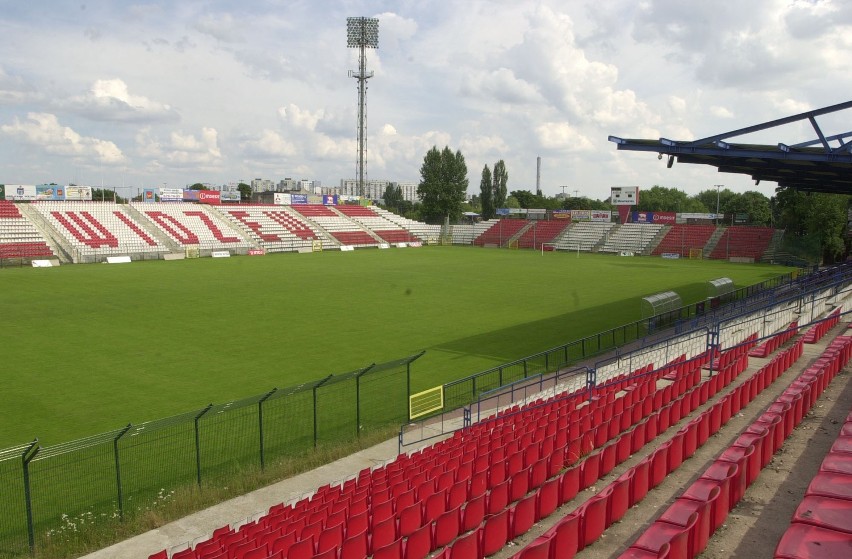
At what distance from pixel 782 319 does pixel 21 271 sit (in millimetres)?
53539

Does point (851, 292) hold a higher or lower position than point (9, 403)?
higher

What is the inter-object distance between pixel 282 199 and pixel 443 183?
96.9 ft

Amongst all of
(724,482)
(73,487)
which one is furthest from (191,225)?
(724,482)

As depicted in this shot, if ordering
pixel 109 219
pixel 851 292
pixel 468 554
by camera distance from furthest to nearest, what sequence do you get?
pixel 109 219 → pixel 851 292 → pixel 468 554

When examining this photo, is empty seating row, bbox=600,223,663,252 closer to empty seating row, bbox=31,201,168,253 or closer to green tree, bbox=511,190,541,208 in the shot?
empty seating row, bbox=31,201,168,253

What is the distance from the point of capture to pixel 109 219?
227ft

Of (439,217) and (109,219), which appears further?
(439,217)

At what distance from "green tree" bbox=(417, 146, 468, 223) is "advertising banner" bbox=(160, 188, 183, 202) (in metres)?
40.7

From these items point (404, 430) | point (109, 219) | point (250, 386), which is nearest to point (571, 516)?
point (404, 430)

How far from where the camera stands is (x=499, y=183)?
12456 centimetres

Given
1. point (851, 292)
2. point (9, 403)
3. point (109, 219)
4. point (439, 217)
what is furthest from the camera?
point (439, 217)

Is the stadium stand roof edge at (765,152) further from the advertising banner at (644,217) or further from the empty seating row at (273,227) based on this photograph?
the advertising banner at (644,217)

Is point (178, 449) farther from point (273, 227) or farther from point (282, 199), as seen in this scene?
point (282, 199)

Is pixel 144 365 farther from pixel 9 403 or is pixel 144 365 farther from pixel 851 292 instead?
pixel 851 292
